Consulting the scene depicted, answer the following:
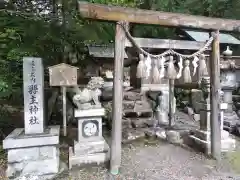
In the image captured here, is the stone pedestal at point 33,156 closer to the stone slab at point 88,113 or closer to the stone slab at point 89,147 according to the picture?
the stone slab at point 89,147

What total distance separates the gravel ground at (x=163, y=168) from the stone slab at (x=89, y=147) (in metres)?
0.32

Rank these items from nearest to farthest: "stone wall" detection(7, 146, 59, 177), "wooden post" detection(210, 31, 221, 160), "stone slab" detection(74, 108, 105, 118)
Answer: "stone wall" detection(7, 146, 59, 177) → "stone slab" detection(74, 108, 105, 118) → "wooden post" detection(210, 31, 221, 160)

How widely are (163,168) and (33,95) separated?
2717 millimetres

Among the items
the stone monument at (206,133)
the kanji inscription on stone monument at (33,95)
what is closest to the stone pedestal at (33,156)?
the kanji inscription on stone monument at (33,95)

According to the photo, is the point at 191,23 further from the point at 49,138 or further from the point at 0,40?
the point at 0,40

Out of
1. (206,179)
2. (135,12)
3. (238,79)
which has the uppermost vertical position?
(135,12)

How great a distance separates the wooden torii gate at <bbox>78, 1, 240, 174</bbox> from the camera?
3.59 m

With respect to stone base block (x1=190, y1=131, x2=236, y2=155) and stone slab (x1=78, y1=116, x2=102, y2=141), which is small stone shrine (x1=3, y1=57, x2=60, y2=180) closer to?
stone slab (x1=78, y1=116, x2=102, y2=141)

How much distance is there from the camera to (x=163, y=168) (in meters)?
4.07

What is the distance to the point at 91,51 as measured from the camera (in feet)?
24.3

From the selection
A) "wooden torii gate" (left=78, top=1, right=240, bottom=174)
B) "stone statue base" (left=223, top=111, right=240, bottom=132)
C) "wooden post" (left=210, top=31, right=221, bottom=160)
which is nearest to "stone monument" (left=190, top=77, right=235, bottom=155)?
"wooden post" (left=210, top=31, right=221, bottom=160)

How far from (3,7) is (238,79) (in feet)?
29.5

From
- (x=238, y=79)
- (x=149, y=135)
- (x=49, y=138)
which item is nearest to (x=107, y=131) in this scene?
(x=149, y=135)

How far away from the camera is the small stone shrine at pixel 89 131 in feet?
13.3
